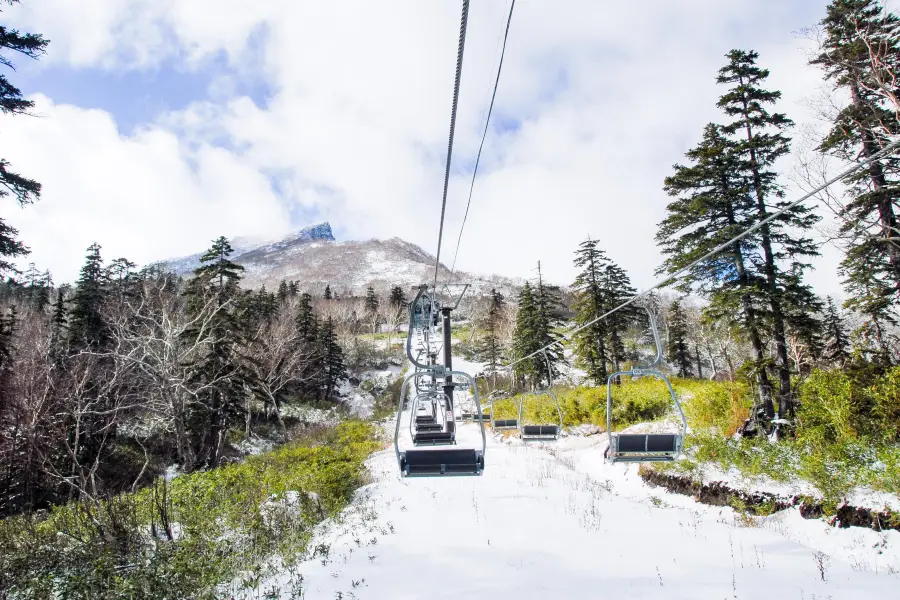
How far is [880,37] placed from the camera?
13.7m

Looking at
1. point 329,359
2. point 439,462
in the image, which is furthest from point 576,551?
point 329,359

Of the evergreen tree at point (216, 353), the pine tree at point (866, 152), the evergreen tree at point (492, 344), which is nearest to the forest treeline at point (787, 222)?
the pine tree at point (866, 152)

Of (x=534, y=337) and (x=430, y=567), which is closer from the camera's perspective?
(x=430, y=567)

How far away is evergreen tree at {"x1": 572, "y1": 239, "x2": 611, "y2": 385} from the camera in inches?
1197

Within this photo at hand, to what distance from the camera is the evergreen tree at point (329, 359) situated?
4776 centimetres

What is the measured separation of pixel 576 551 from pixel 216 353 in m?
21.3

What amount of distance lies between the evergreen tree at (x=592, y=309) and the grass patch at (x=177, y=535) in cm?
2059

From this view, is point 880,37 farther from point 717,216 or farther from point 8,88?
point 8,88

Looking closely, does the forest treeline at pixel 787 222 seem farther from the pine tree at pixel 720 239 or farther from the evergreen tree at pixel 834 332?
the evergreen tree at pixel 834 332

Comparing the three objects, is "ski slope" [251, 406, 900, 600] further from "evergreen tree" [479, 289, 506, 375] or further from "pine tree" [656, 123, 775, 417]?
"evergreen tree" [479, 289, 506, 375]

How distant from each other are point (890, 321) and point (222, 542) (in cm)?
1929

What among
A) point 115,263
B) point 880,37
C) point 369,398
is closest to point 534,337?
point 369,398

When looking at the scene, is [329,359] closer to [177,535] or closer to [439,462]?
[177,535]

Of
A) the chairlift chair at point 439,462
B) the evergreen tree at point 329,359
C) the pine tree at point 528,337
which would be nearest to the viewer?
the chairlift chair at point 439,462
